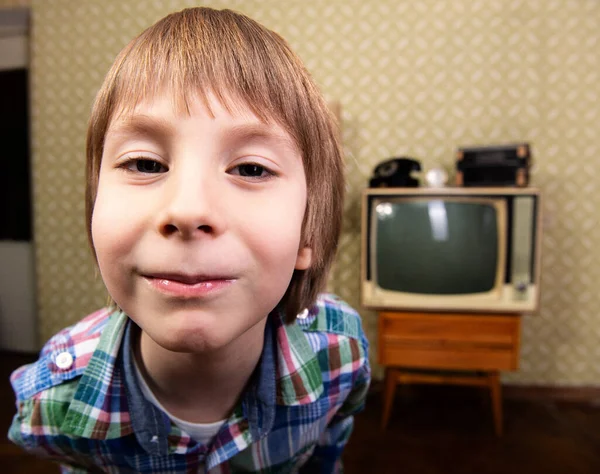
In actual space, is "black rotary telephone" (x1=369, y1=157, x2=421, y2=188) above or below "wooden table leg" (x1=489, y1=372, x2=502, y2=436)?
above

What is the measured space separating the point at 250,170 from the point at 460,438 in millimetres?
2015

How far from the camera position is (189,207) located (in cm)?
35

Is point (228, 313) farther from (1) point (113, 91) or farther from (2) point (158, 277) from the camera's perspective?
(1) point (113, 91)

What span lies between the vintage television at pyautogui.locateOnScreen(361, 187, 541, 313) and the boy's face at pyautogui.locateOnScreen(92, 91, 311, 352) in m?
1.48

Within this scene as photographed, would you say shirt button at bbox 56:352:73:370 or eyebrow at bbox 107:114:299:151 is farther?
shirt button at bbox 56:352:73:370

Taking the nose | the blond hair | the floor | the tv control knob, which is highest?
the blond hair

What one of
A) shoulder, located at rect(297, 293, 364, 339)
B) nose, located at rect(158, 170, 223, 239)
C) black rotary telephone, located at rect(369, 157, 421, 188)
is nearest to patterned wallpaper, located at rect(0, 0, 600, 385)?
A: black rotary telephone, located at rect(369, 157, 421, 188)

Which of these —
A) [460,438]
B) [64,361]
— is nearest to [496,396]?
[460,438]

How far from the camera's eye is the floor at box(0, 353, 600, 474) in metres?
1.75

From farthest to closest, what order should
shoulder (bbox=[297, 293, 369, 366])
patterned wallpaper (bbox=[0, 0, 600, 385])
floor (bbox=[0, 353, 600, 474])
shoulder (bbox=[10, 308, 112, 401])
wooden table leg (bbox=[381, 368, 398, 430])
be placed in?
patterned wallpaper (bbox=[0, 0, 600, 385]) → wooden table leg (bbox=[381, 368, 398, 430]) → floor (bbox=[0, 353, 600, 474]) → shoulder (bbox=[297, 293, 369, 366]) → shoulder (bbox=[10, 308, 112, 401])

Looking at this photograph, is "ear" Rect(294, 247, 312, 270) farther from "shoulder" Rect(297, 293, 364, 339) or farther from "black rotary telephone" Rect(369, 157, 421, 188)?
"black rotary telephone" Rect(369, 157, 421, 188)

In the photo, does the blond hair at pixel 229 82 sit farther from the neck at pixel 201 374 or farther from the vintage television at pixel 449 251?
the vintage television at pixel 449 251

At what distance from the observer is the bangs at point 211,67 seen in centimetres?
41

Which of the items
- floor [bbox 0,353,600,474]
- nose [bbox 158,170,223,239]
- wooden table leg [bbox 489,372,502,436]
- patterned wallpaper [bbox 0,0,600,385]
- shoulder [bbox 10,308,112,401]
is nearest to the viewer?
nose [bbox 158,170,223,239]
